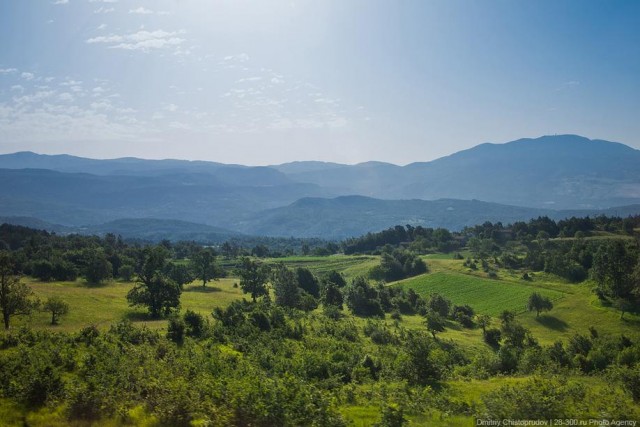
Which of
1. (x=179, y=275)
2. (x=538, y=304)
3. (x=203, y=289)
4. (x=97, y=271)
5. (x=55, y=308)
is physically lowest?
(x=203, y=289)

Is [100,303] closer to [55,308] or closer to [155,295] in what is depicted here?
[155,295]

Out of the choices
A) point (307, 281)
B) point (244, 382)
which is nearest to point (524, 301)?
point (307, 281)

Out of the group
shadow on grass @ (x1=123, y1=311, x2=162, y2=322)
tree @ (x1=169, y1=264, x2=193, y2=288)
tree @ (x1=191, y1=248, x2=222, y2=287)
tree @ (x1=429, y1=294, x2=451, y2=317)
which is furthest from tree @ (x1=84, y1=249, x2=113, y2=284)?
tree @ (x1=429, y1=294, x2=451, y2=317)

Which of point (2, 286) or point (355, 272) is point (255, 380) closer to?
point (2, 286)

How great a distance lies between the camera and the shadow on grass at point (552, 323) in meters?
79.6

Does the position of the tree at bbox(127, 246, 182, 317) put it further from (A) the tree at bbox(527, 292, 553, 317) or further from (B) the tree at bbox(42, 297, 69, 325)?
(A) the tree at bbox(527, 292, 553, 317)

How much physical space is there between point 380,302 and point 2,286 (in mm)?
66699

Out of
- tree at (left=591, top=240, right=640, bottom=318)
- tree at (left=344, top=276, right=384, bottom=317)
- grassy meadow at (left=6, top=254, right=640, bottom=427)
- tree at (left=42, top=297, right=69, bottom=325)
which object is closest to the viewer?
grassy meadow at (left=6, top=254, right=640, bottom=427)

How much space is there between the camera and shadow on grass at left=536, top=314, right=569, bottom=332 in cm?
7956

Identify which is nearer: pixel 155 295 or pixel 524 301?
pixel 155 295

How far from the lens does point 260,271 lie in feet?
290

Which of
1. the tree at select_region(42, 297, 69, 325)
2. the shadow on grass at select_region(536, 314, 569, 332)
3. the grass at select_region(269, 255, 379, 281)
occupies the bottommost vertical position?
the grass at select_region(269, 255, 379, 281)

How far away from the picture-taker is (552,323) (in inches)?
3228

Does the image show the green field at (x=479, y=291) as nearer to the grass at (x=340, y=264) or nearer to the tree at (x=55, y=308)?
the grass at (x=340, y=264)
